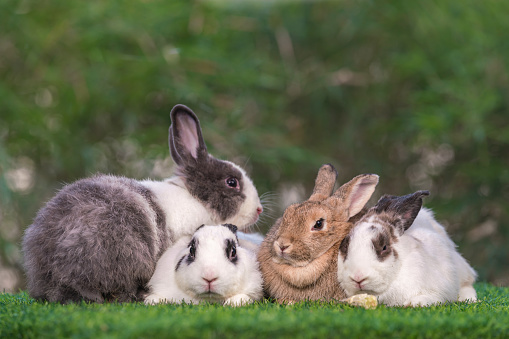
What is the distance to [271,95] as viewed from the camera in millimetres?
6102

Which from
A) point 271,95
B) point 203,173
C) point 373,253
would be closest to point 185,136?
point 203,173

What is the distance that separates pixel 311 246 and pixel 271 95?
3.70 meters

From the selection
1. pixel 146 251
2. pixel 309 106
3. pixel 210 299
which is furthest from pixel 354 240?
pixel 309 106

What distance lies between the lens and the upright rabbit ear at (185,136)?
302 cm

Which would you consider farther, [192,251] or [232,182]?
[232,182]

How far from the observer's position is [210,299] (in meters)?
2.65

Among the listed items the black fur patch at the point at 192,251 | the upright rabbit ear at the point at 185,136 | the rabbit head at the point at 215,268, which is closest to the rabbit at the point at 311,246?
the rabbit head at the point at 215,268

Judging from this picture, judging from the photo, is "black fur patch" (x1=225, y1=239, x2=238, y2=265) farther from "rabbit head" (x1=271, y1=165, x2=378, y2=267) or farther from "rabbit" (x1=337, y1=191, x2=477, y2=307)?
"rabbit" (x1=337, y1=191, x2=477, y2=307)

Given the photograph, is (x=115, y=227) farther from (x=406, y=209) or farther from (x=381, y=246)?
(x=406, y=209)

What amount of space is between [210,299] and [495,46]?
4137 millimetres

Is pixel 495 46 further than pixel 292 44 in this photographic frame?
No

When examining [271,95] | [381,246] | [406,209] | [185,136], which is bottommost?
[381,246]

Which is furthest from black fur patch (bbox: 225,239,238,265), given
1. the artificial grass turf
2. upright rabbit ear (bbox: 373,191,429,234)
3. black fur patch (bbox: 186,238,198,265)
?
upright rabbit ear (bbox: 373,191,429,234)

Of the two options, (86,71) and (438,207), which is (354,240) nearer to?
(438,207)
